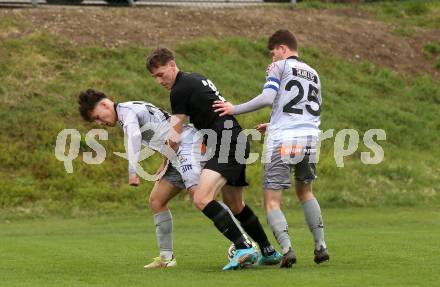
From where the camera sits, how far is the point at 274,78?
1088cm

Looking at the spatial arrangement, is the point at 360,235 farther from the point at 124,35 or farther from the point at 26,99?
the point at 124,35

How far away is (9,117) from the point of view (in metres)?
22.8

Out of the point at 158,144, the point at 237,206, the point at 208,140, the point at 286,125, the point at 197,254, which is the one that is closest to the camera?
the point at 286,125

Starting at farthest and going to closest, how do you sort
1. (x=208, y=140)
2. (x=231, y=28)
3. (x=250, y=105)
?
1. (x=231, y=28)
2. (x=208, y=140)
3. (x=250, y=105)

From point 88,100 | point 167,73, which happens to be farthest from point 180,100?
point 88,100

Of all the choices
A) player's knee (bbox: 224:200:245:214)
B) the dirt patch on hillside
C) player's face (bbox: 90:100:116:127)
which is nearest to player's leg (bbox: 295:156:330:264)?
player's knee (bbox: 224:200:245:214)

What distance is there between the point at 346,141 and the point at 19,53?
290 inches

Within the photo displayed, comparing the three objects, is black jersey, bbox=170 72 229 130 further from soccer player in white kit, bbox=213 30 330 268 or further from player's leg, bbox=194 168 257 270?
player's leg, bbox=194 168 257 270

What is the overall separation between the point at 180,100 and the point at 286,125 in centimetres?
105

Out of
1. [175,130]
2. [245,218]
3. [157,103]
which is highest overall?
[157,103]

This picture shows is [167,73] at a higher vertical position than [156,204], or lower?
higher

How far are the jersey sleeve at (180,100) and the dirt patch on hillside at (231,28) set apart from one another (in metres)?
15.3

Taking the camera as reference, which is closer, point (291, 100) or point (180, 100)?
point (291, 100)

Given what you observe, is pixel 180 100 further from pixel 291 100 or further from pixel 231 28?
pixel 231 28
